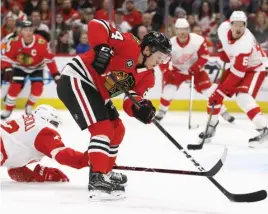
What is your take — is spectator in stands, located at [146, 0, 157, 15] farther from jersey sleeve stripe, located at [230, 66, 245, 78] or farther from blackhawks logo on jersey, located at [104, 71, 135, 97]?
blackhawks logo on jersey, located at [104, 71, 135, 97]

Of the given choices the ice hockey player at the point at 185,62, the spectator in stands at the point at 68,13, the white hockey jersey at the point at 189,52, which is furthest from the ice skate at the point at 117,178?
the spectator in stands at the point at 68,13

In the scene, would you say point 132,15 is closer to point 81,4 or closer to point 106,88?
point 81,4

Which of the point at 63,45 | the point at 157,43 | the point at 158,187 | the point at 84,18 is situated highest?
the point at 157,43

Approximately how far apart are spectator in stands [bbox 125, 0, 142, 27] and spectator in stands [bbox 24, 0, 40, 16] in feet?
3.94

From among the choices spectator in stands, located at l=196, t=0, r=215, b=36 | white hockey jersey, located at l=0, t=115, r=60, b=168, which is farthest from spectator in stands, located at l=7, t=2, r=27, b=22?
white hockey jersey, located at l=0, t=115, r=60, b=168

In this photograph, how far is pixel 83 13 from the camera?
9.98m

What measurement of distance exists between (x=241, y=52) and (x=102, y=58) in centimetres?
261

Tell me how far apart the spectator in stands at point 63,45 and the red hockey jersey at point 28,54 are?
4.56 feet

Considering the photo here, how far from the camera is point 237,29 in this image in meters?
5.95

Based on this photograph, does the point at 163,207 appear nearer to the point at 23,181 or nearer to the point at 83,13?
the point at 23,181

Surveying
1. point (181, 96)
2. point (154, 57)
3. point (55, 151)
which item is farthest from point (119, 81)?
point (181, 96)

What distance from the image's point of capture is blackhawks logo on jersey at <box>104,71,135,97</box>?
3766 mm

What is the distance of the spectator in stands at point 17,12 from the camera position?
32.4 ft

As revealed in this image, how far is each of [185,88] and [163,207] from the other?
571cm
